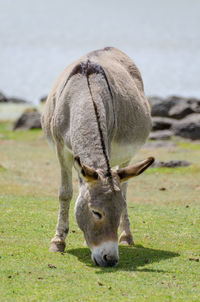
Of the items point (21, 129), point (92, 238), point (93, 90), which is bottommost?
point (21, 129)

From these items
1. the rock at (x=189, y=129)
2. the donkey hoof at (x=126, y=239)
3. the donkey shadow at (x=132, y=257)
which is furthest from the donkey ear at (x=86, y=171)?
the rock at (x=189, y=129)

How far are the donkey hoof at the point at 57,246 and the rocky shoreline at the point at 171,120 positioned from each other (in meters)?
21.7

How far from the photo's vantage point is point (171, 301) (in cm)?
641

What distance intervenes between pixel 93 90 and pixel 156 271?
274 centimetres

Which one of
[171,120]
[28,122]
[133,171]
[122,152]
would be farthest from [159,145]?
[133,171]

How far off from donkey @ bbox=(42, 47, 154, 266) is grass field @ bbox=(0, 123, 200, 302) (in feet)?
A: 1.32

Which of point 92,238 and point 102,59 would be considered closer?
point 92,238

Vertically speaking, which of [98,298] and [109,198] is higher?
[109,198]

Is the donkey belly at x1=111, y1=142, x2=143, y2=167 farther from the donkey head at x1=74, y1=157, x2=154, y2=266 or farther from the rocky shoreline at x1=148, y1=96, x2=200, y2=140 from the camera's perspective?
the rocky shoreline at x1=148, y1=96, x2=200, y2=140

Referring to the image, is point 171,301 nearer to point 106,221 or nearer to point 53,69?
point 106,221

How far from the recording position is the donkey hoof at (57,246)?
8.71m

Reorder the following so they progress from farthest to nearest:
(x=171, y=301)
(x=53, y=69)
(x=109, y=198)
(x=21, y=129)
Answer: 1. (x=53, y=69)
2. (x=21, y=129)
3. (x=109, y=198)
4. (x=171, y=301)

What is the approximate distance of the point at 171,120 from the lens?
110 ft

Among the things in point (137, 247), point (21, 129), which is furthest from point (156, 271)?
point (21, 129)
